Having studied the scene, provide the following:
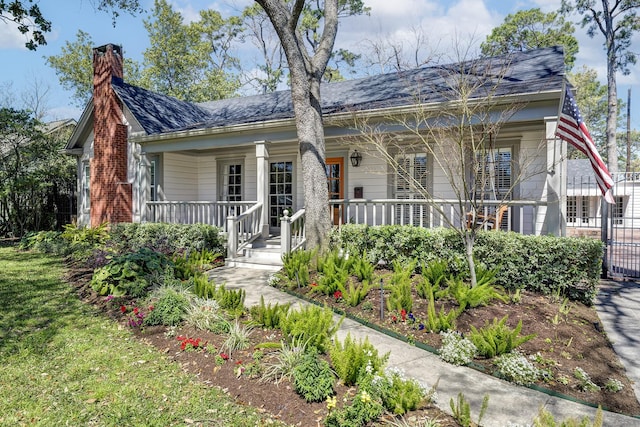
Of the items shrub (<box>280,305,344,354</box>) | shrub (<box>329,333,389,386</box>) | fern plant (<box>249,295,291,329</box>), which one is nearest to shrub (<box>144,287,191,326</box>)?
fern plant (<box>249,295,291,329</box>)

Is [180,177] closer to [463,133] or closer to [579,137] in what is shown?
[463,133]

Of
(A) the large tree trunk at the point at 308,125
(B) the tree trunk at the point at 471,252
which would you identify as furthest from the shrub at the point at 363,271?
(B) the tree trunk at the point at 471,252

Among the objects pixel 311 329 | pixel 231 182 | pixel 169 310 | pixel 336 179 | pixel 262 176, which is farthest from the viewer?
pixel 231 182

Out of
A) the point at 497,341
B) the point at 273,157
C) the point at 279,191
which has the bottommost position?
the point at 497,341

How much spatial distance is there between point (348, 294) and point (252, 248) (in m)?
4.32

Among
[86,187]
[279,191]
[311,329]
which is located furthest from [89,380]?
[86,187]

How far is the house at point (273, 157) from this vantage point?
770 cm

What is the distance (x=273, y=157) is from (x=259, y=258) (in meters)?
4.16

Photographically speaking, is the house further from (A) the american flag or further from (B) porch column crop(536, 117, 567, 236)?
(A) the american flag

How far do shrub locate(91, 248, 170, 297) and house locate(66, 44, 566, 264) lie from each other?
2697mm

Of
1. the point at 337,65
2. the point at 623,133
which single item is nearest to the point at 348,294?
the point at 337,65

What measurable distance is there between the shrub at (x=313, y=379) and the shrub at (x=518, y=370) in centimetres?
159

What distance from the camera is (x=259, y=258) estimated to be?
8648mm

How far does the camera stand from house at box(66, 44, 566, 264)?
7695 mm
